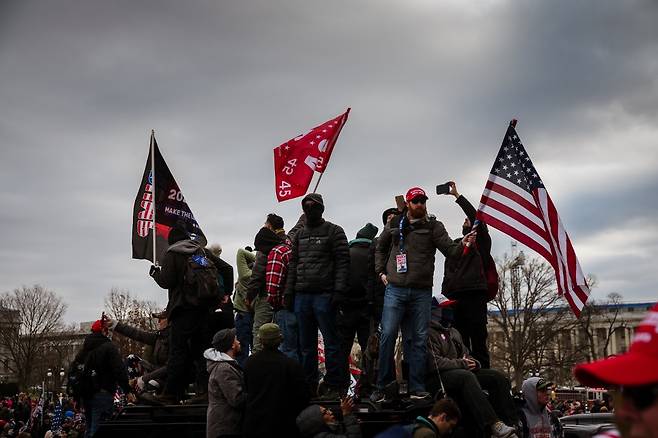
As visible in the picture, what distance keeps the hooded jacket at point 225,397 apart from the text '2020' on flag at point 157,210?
599 cm

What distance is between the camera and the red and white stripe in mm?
9742

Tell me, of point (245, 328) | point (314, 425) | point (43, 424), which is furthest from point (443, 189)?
point (43, 424)

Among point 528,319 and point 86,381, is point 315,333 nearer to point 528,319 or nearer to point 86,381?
point 86,381

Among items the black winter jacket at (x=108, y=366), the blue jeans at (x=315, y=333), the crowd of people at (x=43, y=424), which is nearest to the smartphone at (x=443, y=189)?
the blue jeans at (x=315, y=333)

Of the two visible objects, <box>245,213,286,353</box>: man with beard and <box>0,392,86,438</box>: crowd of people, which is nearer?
<box>245,213,286,353</box>: man with beard

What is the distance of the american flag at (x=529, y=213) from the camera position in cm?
975

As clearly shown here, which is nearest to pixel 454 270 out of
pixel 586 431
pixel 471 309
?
pixel 471 309

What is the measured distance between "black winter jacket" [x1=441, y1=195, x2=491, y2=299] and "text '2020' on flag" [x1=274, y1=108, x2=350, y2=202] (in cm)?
326

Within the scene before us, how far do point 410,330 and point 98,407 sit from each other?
498 cm

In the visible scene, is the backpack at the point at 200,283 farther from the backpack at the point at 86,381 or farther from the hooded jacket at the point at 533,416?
the hooded jacket at the point at 533,416

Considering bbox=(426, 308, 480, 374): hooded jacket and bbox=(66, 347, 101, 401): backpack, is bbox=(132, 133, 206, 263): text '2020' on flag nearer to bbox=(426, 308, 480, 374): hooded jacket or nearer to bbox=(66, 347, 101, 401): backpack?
bbox=(66, 347, 101, 401): backpack

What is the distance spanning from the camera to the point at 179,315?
984 cm

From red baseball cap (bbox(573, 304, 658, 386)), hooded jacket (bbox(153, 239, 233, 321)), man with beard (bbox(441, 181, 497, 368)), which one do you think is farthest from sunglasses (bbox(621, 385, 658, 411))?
hooded jacket (bbox(153, 239, 233, 321))

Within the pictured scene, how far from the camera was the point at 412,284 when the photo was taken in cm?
917
